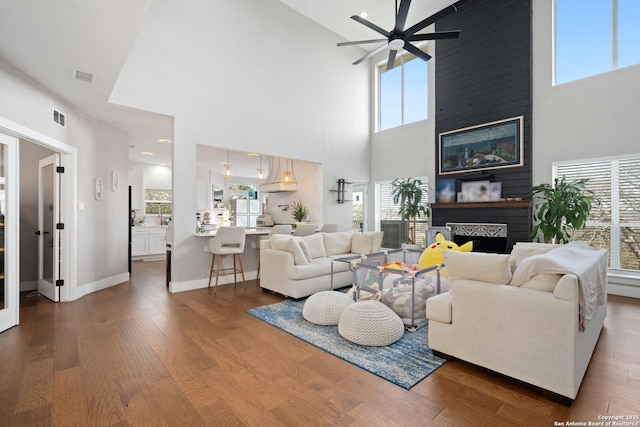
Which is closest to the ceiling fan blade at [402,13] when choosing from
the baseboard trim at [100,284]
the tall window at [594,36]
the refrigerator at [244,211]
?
the tall window at [594,36]

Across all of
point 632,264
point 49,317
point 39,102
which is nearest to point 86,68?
point 39,102

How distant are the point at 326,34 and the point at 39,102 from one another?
5.78 metres

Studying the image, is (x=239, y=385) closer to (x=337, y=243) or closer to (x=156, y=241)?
(x=337, y=243)

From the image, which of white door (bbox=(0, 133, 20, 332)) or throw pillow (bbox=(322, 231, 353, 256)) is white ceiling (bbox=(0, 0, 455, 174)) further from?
throw pillow (bbox=(322, 231, 353, 256))

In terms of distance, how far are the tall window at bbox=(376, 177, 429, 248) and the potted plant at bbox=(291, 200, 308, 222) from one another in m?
2.01

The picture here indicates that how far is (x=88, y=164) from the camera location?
472 cm

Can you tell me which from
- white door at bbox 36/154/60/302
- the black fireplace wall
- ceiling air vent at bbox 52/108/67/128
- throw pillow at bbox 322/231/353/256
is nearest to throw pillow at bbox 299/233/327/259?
throw pillow at bbox 322/231/353/256

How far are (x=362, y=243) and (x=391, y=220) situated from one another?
2.64 meters

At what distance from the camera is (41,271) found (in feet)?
15.1

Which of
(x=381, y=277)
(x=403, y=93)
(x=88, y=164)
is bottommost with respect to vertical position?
(x=381, y=277)

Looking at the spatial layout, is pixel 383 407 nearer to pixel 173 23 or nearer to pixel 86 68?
pixel 86 68

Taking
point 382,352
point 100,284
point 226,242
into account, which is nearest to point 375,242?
point 226,242

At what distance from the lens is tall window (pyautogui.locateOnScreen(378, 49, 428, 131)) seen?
24.2ft

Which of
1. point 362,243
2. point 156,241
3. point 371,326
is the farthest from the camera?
point 156,241
